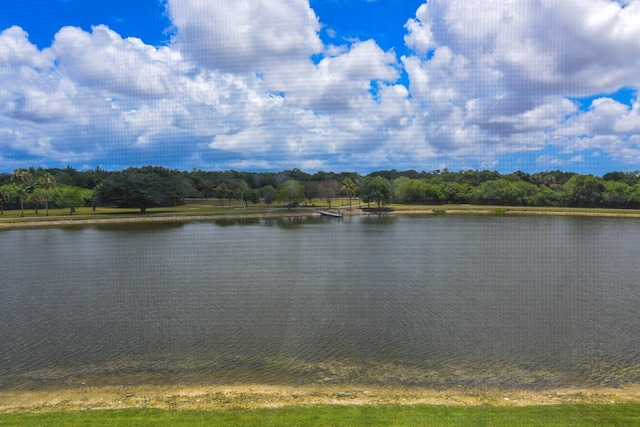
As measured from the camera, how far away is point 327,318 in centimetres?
1380

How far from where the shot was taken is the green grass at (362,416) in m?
6.32

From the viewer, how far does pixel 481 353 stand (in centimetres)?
1064

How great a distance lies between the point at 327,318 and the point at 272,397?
579 cm

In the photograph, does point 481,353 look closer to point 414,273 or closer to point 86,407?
point 86,407

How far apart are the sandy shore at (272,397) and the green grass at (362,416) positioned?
611mm

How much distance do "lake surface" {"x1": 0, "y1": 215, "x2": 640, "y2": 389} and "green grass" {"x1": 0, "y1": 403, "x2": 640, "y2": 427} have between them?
6.60 ft

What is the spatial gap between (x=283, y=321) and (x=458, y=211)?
65253 mm

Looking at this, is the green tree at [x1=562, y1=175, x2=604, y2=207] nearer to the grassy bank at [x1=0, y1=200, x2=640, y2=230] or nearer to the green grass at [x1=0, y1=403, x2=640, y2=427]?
the grassy bank at [x1=0, y1=200, x2=640, y2=230]

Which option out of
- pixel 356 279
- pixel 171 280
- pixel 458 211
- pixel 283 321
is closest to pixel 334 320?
pixel 283 321

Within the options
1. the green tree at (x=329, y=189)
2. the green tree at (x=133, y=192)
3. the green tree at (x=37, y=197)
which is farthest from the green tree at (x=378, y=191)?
the green tree at (x=37, y=197)

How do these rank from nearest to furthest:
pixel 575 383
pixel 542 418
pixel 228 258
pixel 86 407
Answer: pixel 542 418 → pixel 86 407 → pixel 575 383 → pixel 228 258

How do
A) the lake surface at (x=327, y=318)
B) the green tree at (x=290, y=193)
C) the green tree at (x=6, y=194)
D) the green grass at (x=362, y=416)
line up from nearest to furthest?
the green grass at (x=362, y=416) < the lake surface at (x=327, y=318) < the green tree at (x=6, y=194) < the green tree at (x=290, y=193)

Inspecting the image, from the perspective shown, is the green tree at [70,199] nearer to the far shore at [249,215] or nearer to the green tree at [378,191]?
the far shore at [249,215]

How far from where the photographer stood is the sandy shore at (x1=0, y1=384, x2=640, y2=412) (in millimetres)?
7730
